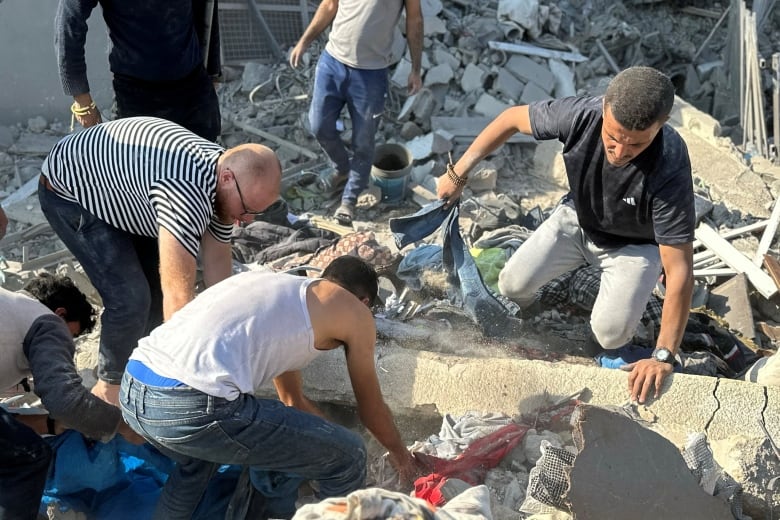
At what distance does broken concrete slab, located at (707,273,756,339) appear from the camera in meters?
5.46

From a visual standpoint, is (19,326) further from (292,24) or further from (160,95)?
(292,24)

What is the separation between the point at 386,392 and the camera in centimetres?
395

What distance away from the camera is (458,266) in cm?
490

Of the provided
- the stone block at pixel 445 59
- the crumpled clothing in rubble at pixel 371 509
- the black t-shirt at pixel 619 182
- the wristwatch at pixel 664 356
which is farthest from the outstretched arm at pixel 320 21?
the crumpled clothing in rubble at pixel 371 509

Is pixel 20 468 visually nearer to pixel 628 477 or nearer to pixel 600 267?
pixel 628 477

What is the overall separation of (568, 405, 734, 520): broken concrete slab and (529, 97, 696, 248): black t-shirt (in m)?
1.08

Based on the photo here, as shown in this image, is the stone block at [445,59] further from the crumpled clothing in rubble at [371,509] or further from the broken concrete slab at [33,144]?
the crumpled clothing in rubble at [371,509]

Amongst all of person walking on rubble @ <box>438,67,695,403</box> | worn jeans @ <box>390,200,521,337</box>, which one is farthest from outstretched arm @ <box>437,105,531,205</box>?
worn jeans @ <box>390,200,521,337</box>

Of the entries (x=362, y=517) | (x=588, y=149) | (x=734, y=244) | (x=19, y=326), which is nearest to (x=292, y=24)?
(x=734, y=244)

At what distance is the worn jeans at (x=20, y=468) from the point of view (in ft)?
10.1

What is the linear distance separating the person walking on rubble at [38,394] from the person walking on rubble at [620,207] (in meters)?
2.26

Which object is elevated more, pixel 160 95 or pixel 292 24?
pixel 160 95

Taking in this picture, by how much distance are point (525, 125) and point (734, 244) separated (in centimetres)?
322

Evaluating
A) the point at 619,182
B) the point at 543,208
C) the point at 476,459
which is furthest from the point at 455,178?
the point at 543,208
